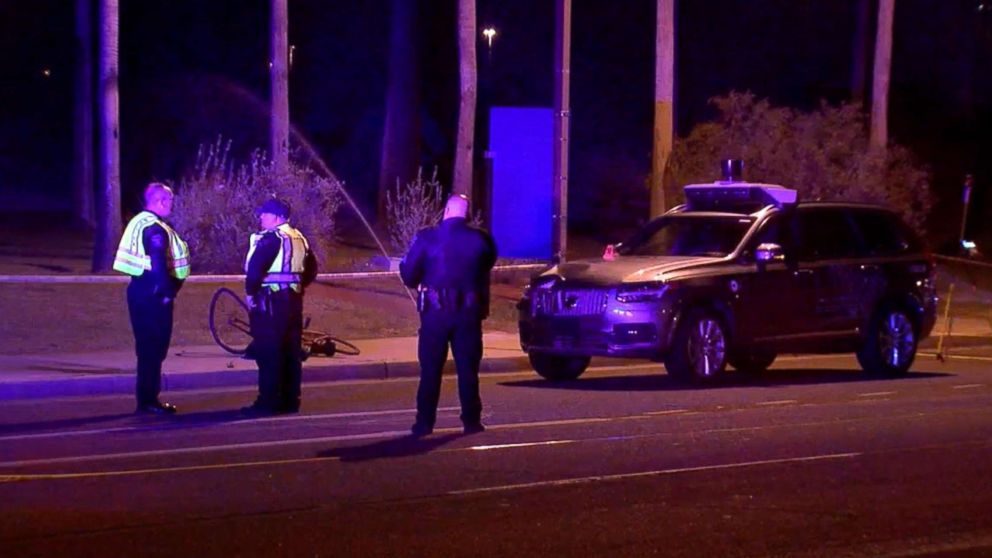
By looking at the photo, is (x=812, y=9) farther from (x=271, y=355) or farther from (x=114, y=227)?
(x=271, y=355)

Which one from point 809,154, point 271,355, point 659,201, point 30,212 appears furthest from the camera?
point 30,212

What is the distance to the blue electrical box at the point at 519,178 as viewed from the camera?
34438 mm

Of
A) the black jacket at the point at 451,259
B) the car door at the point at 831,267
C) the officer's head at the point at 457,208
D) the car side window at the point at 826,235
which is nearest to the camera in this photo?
the black jacket at the point at 451,259

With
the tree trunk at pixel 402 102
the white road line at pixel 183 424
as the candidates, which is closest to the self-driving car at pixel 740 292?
the white road line at pixel 183 424

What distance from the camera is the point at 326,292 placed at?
77.2ft

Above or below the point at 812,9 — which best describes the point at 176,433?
below

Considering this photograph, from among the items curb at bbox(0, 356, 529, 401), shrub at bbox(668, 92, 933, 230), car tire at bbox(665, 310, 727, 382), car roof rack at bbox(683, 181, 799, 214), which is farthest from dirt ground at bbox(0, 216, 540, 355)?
car tire at bbox(665, 310, 727, 382)

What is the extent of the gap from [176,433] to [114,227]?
13468 millimetres

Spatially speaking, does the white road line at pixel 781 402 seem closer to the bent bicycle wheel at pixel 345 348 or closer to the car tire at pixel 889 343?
the car tire at pixel 889 343

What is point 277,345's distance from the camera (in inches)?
539

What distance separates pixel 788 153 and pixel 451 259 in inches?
635

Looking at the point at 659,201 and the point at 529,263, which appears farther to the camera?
the point at 529,263

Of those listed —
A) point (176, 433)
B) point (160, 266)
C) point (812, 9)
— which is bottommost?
point (176, 433)

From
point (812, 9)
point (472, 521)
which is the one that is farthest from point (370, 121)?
point (472, 521)
